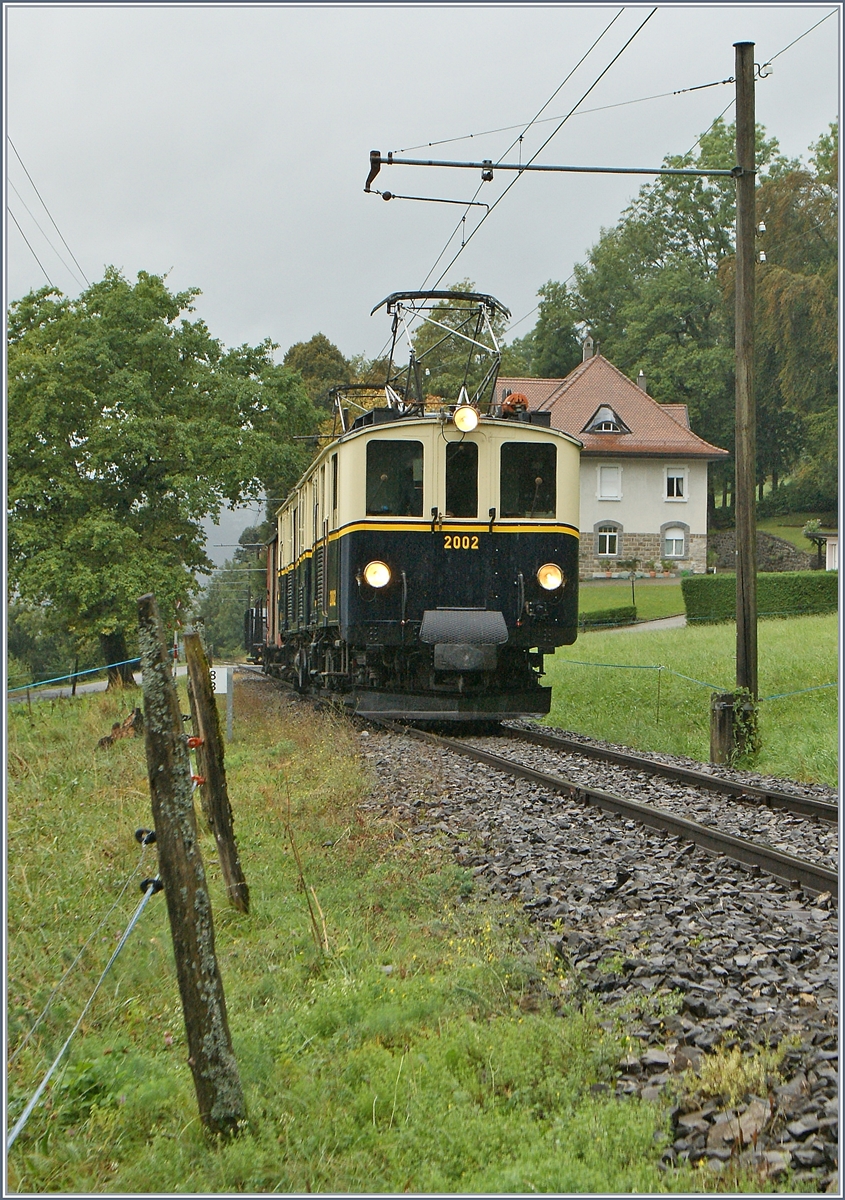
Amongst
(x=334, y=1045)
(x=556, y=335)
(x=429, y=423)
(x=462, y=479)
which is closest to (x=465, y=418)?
(x=429, y=423)

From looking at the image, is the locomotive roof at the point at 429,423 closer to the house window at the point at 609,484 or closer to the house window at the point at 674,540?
the house window at the point at 609,484

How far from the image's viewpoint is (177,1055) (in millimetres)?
4273

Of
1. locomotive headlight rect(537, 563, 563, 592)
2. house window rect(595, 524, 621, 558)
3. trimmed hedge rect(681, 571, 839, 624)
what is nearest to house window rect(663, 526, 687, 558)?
house window rect(595, 524, 621, 558)

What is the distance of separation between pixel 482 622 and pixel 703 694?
4562 millimetres

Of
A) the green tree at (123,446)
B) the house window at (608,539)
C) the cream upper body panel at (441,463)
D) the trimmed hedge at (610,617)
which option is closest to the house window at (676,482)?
the house window at (608,539)

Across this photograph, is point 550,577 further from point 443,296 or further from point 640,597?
point 640,597

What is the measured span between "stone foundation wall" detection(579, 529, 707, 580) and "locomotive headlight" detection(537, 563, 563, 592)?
3368 centimetres

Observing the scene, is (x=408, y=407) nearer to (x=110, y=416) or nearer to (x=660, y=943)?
(x=660, y=943)

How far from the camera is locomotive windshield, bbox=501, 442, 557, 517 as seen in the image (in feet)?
41.6

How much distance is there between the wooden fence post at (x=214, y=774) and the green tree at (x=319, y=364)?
153 ft

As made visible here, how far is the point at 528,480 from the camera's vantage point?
41.9 ft

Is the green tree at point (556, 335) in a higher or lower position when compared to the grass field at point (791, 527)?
higher

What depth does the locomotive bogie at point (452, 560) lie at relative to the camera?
12289 millimetres

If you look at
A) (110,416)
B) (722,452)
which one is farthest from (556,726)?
(722,452)
